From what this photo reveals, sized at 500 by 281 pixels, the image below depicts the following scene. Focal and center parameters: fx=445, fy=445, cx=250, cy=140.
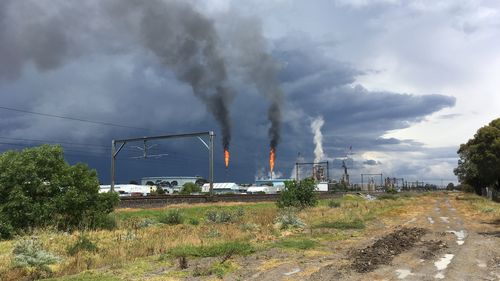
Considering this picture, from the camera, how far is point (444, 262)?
11344mm

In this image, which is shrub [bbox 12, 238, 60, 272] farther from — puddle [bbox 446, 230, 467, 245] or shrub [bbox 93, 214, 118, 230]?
puddle [bbox 446, 230, 467, 245]

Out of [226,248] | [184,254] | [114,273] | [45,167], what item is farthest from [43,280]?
[45,167]

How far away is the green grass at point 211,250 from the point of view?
12641 millimetres

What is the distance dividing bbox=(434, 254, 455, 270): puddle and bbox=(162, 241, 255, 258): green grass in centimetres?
506

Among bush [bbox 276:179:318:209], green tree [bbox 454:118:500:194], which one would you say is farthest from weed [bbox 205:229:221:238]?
green tree [bbox 454:118:500:194]

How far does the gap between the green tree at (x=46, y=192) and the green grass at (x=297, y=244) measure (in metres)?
10.1

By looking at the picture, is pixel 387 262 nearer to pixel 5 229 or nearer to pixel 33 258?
A: pixel 33 258

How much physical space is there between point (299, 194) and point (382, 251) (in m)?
23.7

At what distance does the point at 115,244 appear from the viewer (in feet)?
49.6

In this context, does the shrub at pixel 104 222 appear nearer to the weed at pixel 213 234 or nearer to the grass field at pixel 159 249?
the grass field at pixel 159 249

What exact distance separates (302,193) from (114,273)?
2735 cm

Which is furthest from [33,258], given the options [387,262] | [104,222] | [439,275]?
[439,275]

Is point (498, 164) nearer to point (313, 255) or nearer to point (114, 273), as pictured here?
point (313, 255)

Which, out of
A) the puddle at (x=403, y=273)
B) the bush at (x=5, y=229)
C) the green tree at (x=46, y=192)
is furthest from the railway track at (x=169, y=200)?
the puddle at (x=403, y=273)
